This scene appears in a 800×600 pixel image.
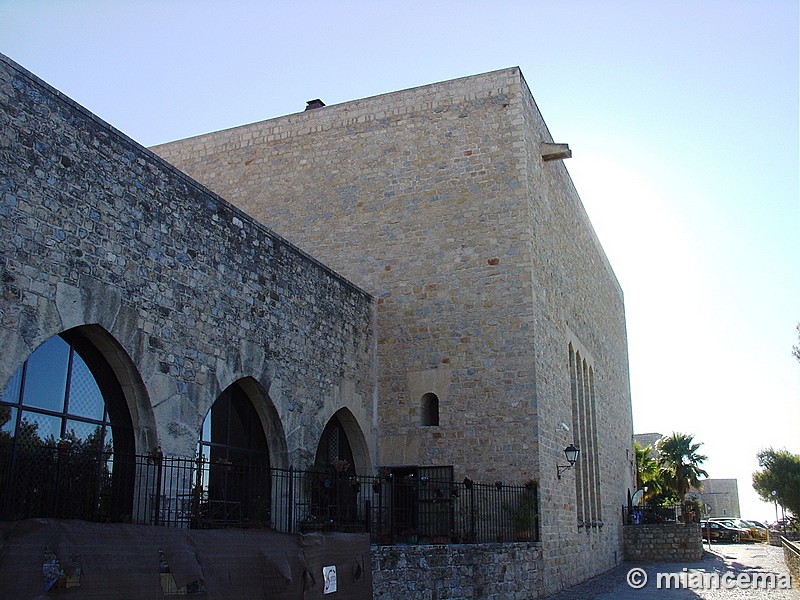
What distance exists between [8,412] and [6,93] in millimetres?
3255

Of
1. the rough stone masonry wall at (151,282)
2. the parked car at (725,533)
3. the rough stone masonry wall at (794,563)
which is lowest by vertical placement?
the parked car at (725,533)

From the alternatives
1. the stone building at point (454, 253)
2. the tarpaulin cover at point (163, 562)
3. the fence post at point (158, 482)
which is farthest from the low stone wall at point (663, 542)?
the fence post at point (158, 482)

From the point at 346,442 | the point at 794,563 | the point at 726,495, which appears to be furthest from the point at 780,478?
the point at 726,495

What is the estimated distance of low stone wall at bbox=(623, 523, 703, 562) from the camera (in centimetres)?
2216

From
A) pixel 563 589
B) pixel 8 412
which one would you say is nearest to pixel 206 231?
pixel 8 412

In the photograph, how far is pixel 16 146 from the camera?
322 inches

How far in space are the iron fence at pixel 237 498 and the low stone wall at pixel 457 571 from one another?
0.60 meters

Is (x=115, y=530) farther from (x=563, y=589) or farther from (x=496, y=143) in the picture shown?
(x=496, y=143)

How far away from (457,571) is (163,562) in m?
5.46

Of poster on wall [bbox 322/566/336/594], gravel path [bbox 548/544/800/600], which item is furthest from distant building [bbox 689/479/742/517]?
poster on wall [bbox 322/566/336/594]

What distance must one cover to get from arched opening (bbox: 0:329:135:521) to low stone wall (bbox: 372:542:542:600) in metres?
3.21

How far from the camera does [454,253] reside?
15.3 metres

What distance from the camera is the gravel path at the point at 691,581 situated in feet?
44.5

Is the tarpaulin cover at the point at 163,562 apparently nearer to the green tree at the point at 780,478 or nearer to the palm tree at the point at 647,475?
the palm tree at the point at 647,475
